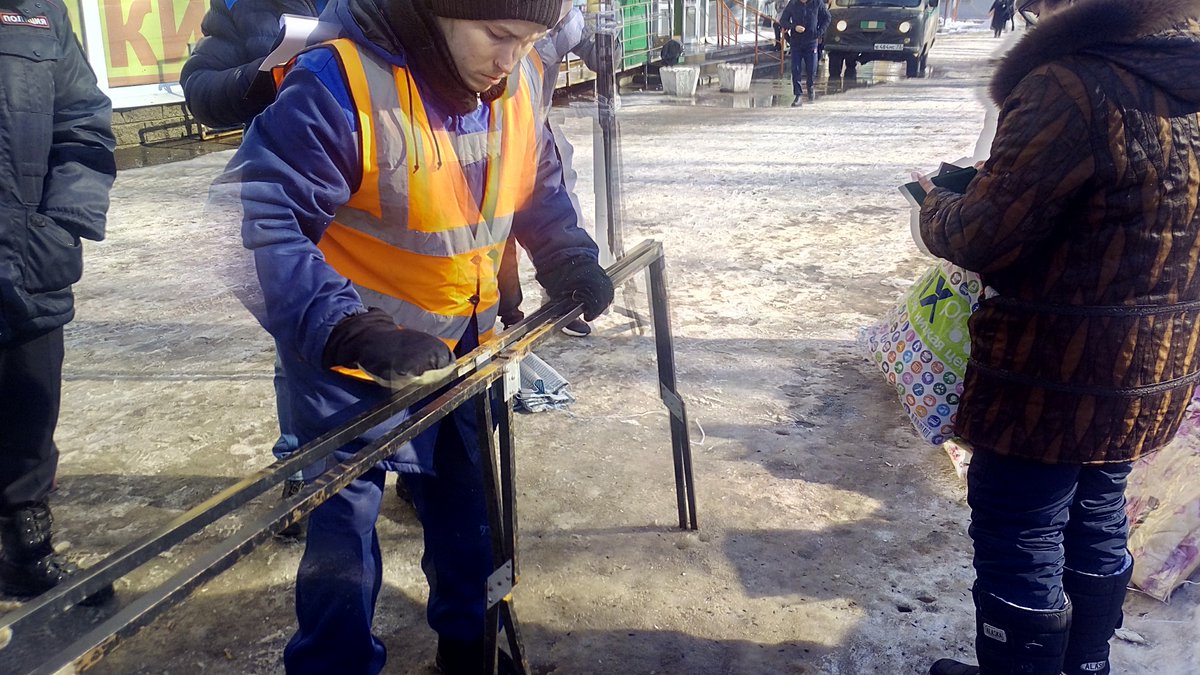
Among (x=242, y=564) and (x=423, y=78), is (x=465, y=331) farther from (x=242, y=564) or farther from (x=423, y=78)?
(x=242, y=564)

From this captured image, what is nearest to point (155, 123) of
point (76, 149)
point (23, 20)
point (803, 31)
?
point (76, 149)

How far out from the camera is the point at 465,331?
1829 mm

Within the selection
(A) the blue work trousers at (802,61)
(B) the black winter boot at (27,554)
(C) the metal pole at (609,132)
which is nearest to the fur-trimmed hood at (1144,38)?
(B) the black winter boot at (27,554)

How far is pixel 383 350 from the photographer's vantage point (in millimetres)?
1443

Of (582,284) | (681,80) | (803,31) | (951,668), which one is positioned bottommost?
(951,668)

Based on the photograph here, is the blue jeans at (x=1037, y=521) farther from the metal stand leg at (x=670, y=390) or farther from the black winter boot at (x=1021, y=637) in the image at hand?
the metal stand leg at (x=670, y=390)

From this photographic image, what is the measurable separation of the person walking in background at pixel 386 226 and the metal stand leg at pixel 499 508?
62 millimetres

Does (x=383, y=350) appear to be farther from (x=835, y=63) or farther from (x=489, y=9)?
(x=835, y=63)

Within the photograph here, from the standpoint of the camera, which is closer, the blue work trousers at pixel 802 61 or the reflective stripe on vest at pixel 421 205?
the reflective stripe on vest at pixel 421 205

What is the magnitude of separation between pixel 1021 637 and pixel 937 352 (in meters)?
0.60

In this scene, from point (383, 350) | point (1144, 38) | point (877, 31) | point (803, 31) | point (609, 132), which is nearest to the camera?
point (383, 350)

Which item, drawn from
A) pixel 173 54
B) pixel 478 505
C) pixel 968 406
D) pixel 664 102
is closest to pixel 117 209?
pixel 173 54

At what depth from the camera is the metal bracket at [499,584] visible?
5.98 feet

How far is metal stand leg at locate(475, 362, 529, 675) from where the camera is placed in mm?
1768
